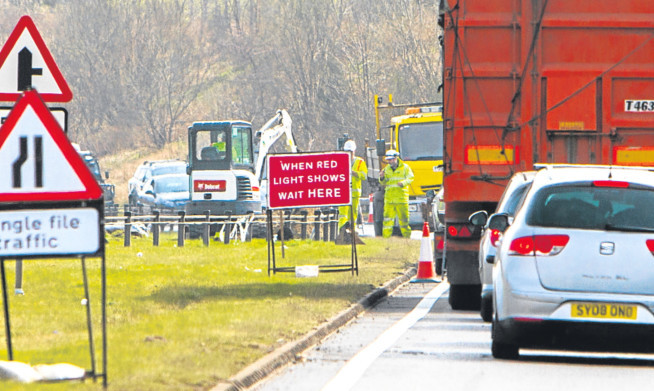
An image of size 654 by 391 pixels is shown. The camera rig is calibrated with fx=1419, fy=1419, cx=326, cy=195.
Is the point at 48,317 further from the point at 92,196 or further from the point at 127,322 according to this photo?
the point at 92,196

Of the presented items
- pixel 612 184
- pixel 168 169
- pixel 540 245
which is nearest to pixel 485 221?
pixel 612 184

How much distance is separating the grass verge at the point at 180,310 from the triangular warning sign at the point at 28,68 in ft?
6.65

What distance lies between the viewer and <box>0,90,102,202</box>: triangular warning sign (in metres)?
8.34

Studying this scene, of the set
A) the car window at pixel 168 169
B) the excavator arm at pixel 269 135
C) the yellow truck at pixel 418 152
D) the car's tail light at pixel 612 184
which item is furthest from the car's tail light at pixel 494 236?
the car window at pixel 168 169

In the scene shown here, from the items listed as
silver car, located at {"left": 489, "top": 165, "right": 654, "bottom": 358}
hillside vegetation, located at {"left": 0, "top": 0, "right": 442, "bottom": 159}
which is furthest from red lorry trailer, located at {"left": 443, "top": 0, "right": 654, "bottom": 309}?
hillside vegetation, located at {"left": 0, "top": 0, "right": 442, "bottom": 159}

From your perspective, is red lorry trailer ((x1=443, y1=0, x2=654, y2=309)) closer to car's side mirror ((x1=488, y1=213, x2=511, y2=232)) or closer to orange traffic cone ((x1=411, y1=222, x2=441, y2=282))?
car's side mirror ((x1=488, y1=213, x2=511, y2=232))

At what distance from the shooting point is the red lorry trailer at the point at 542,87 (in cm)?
1523

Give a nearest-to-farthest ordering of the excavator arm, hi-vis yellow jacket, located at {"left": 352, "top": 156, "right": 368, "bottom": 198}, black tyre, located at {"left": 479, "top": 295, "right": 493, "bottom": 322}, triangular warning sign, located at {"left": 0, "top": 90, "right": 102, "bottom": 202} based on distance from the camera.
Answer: triangular warning sign, located at {"left": 0, "top": 90, "right": 102, "bottom": 202}
black tyre, located at {"left": 479, "top": 295, "right": 493, "bottom": 322}
hi-vis yellow jacket, located at {"left": 352, "top": 156, "right": 368, "bottom": 198}
the excavator arm

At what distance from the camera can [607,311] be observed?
10516 millimetres

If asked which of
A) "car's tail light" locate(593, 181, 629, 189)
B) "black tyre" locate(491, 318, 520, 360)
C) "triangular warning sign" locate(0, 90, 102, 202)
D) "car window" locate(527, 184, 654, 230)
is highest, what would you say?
"triangular warning sign" locate(0, 90, 102, 202)

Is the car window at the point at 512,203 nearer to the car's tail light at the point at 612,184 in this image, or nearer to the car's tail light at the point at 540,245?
the car's tail light at the point at 612,184

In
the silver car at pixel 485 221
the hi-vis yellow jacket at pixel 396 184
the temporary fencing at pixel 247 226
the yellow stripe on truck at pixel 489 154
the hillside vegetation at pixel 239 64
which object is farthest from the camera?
the hillside vegetation at pixel 239 64

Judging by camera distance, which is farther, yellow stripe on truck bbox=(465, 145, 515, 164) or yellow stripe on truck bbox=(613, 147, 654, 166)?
yellow stripe on truck bbox=(465, 145, 515, 164)

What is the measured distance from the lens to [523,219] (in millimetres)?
10922
